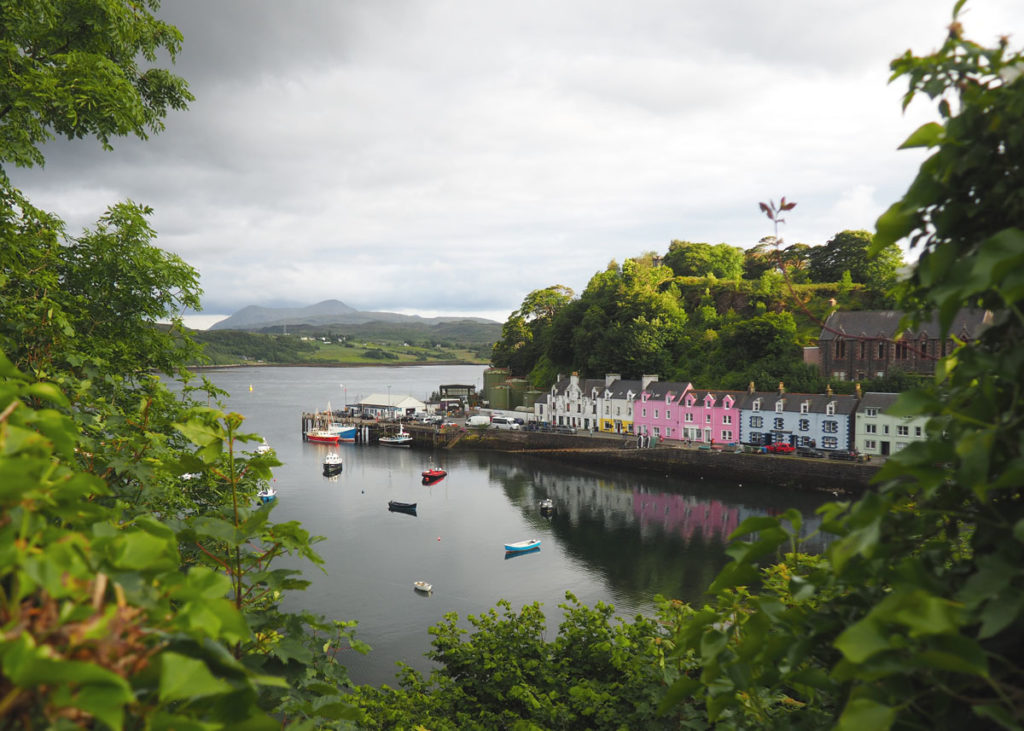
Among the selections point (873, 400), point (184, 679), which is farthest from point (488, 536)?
point (184, 679)

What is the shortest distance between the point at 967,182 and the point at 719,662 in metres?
1.51

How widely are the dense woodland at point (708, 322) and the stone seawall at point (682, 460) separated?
11125 millimetres

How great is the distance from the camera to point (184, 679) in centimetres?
111

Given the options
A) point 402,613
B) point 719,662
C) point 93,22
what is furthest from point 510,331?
point 719,662

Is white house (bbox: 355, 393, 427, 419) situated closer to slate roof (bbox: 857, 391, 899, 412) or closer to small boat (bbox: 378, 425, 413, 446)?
small boat (bbox: 378, 425, 413, 446)

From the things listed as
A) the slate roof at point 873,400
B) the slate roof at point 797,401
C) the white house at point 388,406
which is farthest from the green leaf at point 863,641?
the white house at point 388,406

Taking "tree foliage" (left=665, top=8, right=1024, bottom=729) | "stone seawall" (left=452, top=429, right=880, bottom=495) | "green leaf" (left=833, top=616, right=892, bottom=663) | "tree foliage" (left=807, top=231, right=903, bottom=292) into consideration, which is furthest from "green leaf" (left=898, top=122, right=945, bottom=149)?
"tree foliage" (left=807, top=231, right=903, bottom=292)

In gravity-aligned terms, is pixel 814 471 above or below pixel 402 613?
above

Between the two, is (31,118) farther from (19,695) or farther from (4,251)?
(19,695)

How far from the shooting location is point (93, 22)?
7.09m

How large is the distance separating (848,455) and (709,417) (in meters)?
11.0

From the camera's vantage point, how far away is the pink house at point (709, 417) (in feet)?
165

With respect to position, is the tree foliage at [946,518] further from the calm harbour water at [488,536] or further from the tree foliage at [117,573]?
the calm harbour water at [488,536]

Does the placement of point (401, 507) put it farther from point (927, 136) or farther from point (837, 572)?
point (927, 136)
